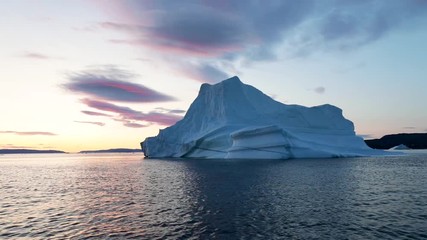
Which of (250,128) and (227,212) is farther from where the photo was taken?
(250,128)

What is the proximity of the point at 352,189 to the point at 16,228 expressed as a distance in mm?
23040

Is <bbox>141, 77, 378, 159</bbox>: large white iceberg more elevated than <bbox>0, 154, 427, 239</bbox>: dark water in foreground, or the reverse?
<bbox>141, 77, 378, 159</bbox>: large white iceberg

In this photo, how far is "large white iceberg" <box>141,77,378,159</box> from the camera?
6773 centimetres

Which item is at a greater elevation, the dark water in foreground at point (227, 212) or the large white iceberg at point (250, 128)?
the large white iceberg at point (250, 128)

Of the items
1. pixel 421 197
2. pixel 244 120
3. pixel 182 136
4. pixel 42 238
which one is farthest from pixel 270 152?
pixel 42 238

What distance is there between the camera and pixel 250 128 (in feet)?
226

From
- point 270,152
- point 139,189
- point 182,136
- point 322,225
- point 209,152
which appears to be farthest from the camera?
point 182,136

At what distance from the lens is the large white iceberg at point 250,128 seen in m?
67.7

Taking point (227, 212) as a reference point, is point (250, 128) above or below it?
above

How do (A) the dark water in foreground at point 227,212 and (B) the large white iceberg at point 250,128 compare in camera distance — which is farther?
(B) the large white iceberg at point 250,128

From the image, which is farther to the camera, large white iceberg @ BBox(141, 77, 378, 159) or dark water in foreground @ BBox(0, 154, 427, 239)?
large white iceberg @ BBox(141, 77, 378, 159)

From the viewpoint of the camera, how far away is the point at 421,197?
22594 mm

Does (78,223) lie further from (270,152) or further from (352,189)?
(270,152)

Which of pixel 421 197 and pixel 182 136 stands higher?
pixel 182 136
